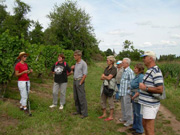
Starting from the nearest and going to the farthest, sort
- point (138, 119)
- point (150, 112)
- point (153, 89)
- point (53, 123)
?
point (153, 89) < point (150, 112) < point (138, 119) < point (53, 123)

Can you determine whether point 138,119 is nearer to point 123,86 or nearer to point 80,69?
point 123,86

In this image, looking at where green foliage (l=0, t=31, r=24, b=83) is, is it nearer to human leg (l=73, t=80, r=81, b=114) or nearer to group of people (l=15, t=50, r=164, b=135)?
group of people (l=15, t=50, r=164, b=135)

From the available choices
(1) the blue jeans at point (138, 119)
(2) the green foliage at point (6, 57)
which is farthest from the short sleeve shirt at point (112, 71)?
(2) the green foliage at point (6, 57)

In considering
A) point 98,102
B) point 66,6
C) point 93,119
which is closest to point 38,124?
point 93,119

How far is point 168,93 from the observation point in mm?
8984

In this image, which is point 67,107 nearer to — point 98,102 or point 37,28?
point 98,102

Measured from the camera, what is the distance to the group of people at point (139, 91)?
292cm

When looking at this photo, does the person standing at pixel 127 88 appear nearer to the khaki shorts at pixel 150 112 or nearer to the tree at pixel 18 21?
the khaki shorts at pixel 150 112

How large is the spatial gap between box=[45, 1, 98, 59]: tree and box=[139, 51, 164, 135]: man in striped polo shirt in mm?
26704

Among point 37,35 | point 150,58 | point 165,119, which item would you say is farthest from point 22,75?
point 37,35

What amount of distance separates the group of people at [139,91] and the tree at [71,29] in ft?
77.4

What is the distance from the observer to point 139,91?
11.2ft

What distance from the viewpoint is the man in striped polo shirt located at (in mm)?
2840

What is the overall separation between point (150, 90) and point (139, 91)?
0.56m
